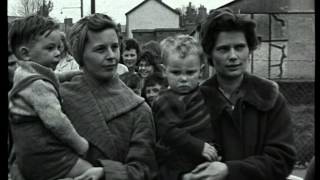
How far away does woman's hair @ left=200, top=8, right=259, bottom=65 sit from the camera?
122 inches

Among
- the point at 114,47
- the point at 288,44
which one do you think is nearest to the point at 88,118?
the point at 114,47

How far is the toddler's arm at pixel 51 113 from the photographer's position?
2.86 m

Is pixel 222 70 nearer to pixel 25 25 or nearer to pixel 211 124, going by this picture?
pixel 211 124

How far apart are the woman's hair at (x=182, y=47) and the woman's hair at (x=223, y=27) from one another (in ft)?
0.15

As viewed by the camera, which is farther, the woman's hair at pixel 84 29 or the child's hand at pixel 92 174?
the woman's hair at pixel 84 29

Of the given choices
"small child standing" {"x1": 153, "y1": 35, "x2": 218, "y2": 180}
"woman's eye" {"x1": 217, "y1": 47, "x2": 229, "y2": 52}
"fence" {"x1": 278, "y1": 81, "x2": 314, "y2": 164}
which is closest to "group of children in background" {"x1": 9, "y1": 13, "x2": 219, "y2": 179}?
"small child standing" {"x1": 153, "y1": 35, "x2": 218, "y2": 180}

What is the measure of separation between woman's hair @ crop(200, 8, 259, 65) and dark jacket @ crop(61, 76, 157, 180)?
482mm

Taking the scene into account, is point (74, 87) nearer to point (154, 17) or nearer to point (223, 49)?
point (223, 49)

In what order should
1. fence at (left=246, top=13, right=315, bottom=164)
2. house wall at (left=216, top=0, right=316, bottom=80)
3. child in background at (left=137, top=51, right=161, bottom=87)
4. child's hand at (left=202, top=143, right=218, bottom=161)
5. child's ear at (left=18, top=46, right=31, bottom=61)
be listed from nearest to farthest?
child's hand at (left=202, top=143, right=218, bottom=161)
child's ear at (left=18, top=46, right=31, bottom=61)
child in background at (left=137, top=51, right=161, bottom=87)
fence at (left=246, top=13, right=315, bottom=164)
house wall at (left=216, top=0, right=316, bottom=80)

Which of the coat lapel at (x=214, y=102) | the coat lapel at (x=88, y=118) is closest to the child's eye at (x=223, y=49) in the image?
the coat lapel at (x=214, y=102)

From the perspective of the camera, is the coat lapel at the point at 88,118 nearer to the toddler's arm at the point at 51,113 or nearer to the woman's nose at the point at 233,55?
the toddler's arm at the point at 51,113

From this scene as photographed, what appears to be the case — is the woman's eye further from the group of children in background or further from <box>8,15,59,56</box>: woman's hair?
<box>8,15,59,56</box>: woman's hair

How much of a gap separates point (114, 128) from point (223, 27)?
0.78 m

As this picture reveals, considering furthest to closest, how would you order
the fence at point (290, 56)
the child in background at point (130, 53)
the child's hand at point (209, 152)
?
the fence at point (290, 56)
the child in background at point (130, 53)
the child's hand at point (209, 152)
